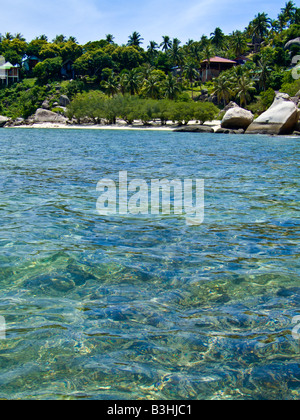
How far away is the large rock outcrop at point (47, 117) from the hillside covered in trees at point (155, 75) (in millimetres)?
2659

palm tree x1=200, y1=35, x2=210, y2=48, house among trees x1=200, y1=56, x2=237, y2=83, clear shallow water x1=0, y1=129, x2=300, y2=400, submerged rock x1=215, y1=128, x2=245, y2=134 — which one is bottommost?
clear shallow water x1=0, y1=129, x2=300, y2=400

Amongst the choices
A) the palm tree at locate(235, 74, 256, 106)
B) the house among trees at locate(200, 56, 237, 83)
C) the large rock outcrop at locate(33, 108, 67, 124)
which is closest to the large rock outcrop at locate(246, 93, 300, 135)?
the palm tree at locate(235, 74, 256, 106)

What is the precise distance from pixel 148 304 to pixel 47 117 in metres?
73.3

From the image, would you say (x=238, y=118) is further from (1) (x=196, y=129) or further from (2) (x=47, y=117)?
(2) (x=47, y=117)

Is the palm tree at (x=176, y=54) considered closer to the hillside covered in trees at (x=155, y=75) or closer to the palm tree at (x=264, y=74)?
the hillside covered in trees at (x=155, y=75)

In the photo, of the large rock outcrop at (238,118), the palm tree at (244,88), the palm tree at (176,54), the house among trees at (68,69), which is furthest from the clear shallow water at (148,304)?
the house among trees at (68,69)

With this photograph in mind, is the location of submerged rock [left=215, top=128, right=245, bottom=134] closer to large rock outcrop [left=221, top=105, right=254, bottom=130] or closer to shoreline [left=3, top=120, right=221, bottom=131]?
large rock outcrop [left=221, top=105, right=254, bottom=130]

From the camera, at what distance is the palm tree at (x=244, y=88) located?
64062mm

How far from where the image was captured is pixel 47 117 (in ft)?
237

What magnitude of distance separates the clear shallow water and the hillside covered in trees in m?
49.3

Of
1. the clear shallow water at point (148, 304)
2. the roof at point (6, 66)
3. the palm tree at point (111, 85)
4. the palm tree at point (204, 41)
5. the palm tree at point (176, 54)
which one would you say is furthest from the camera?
the palm tree at point (204, 41)

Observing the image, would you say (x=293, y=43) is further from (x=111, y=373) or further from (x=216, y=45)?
(x=111, y=373)

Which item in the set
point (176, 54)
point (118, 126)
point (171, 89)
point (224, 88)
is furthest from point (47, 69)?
point (224, 88)

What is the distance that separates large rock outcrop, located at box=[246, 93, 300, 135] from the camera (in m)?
37.5
